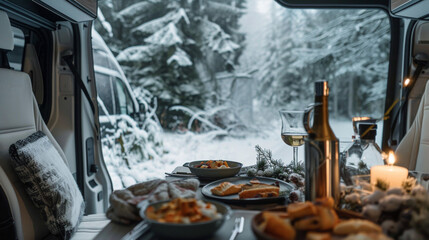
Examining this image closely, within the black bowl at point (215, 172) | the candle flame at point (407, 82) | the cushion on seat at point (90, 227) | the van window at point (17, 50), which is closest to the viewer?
the black bowl at point (215, 172)

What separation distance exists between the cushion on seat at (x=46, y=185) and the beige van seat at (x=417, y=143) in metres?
1.75

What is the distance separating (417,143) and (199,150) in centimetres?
498

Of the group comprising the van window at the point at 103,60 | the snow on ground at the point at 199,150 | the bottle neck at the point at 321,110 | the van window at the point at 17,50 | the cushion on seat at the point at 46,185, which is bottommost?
the snow on ground at the point at 199,150

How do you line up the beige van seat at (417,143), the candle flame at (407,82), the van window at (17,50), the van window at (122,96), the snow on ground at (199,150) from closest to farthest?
the beige van seat at (417,143)
the van window at (17,50)
the candle flame at (407,82)
the van window at (122,96)
the snow on ground at (199,150)

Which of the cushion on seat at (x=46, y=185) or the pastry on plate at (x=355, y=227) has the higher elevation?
the pastry on plate at (x=355, y=227)

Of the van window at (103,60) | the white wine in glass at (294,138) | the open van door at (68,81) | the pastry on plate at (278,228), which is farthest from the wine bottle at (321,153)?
the van window at (103,60)

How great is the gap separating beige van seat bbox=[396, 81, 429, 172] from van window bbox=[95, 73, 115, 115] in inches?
123

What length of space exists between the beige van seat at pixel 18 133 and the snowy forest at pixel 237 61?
4.42 m

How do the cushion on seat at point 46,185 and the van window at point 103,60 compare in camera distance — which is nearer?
the cushion on seat at point 46,185

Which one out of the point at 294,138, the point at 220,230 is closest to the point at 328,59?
the point at 294,138

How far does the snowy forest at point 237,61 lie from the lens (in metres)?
6.77

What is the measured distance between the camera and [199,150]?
6516 mm

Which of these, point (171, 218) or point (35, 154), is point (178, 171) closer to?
point (35, 154)

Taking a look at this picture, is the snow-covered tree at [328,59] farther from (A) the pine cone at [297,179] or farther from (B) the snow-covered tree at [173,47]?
(A) the pine cone at [297,179]
